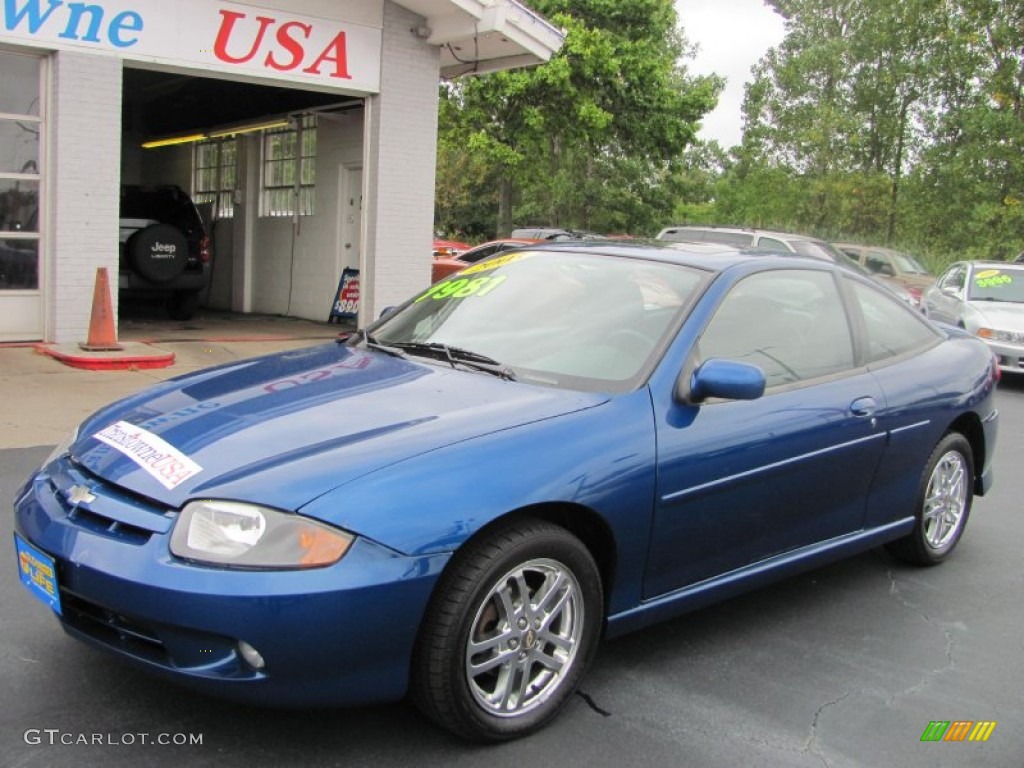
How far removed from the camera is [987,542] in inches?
221

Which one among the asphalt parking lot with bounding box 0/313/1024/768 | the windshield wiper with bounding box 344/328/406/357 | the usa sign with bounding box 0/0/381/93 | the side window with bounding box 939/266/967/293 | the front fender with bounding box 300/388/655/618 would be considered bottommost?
the asphalt parking lot with bounding box 0/313/1024/768

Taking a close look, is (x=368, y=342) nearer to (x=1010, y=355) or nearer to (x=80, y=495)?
(x=80, y=495)

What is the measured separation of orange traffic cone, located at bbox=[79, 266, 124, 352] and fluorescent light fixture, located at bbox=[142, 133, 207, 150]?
7876 millimetres

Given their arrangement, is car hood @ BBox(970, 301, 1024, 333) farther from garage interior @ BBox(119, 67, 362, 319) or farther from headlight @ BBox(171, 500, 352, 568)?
headlight @ BBox(171, 500, 352, 568)

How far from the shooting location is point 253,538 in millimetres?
2729

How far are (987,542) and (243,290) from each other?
13039 millimetres

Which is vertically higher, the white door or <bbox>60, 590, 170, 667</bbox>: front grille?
the white door

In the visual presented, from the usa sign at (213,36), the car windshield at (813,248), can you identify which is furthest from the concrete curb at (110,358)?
the car windshield at (813,248)

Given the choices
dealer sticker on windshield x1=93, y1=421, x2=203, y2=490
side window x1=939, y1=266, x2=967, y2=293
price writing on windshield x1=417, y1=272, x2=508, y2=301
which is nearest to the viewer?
dealer sticker on windshield x1=93, y1=421, x2=203, y2=490

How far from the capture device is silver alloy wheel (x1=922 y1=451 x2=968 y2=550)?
4.91 m

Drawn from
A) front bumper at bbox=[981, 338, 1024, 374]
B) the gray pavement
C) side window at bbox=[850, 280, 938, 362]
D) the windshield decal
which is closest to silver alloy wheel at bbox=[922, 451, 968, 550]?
side window at bbox=[850, 280, 938, 362]

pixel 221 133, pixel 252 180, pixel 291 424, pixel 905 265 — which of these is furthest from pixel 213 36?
pixel 905 265

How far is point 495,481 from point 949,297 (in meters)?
12.6

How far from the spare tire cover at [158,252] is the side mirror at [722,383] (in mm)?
11185
